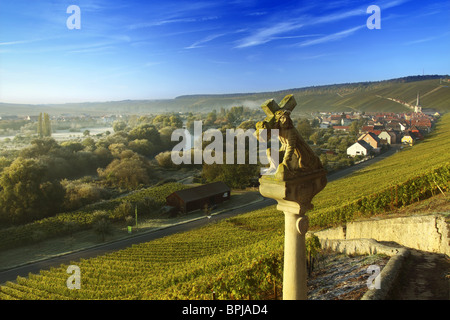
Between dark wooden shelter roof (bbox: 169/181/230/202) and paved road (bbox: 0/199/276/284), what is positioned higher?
dark wooden shelter roof (bbox: 169/181/230/202)

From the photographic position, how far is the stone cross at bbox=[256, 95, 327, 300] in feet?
16.9

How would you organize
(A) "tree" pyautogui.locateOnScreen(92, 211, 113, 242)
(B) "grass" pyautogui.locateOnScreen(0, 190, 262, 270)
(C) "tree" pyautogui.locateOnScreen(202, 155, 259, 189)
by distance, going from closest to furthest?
1. (B) "grass" pyautogui.locateOnScreen(0, 190, 262, 270)
2. (A) "tree" pyautogui.locateOnScreen(92, 211, 113, 242)
3. (C) "tree" pyautogui.locateOnScreen(202, 155, 259, 189)

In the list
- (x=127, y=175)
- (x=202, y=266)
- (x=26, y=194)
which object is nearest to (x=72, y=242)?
(x=26, y=194)

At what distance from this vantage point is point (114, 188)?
4606 centimetres

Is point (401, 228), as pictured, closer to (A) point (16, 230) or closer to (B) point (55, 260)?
(B) point (55, 260)

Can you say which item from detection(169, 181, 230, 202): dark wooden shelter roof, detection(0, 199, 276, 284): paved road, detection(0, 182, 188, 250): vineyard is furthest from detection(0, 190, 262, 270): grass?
detection(169, 181, 230, 202): dark wooden shelter roof

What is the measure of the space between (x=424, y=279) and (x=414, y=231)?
8.42 ft

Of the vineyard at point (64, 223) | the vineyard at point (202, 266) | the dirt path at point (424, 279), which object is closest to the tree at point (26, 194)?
the vineyard at point (64, 223)

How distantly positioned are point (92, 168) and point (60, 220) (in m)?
29.4

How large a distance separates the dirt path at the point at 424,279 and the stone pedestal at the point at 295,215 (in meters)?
2.13

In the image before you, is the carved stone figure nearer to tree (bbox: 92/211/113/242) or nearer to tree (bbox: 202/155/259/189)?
tree (bbox: 92/211/113/242)

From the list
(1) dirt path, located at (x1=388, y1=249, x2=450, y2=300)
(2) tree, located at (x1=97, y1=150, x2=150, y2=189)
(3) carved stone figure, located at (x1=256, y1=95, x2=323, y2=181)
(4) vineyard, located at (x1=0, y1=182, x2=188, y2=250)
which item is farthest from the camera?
(2) tree, located at (x1=97, y1=150, x2=150, y2=189)
